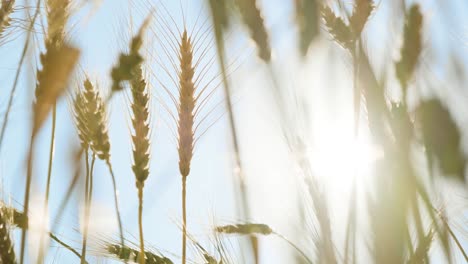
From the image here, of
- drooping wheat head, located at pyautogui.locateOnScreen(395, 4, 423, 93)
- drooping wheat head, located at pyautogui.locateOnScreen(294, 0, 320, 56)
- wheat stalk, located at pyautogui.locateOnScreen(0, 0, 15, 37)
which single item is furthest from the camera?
drooping wheat head, located at pyautogui.locateOnScreen(395, 4, 423, 93)

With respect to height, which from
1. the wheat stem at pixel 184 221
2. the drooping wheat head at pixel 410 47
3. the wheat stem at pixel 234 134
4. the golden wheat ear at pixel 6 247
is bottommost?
the golden wheat ear at pixel 6 247

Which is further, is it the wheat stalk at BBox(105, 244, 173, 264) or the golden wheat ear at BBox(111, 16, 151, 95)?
the wheat stalk at BBox(105, 244, 173, 264)

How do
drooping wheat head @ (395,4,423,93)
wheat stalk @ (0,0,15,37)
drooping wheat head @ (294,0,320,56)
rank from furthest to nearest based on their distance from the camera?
1. drooping wheat head @ (395,4,423,93)
2. wheat stalk @ (0,0,15,37)
3. drooping wheat head @ (294,0,320,56)

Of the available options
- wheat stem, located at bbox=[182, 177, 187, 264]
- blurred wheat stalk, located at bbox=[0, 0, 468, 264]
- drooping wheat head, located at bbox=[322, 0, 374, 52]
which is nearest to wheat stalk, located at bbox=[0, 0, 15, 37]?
blurred wheat stalk, located at bbox=[0, 0, 468, 264]

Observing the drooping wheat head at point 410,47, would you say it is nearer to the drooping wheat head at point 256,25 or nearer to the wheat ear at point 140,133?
the drooping wheat head at point 256,25

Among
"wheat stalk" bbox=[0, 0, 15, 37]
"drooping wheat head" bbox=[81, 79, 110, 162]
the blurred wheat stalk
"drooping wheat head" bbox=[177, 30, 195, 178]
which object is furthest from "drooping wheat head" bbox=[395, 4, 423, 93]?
"wheat stalk" bbox=[0, 0, 15, 37]

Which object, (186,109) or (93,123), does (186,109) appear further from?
(93,123)

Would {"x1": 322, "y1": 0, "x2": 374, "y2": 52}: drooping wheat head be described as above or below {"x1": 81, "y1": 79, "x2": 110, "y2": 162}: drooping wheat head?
above

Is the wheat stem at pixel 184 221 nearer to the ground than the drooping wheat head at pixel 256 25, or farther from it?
nearer to the ground

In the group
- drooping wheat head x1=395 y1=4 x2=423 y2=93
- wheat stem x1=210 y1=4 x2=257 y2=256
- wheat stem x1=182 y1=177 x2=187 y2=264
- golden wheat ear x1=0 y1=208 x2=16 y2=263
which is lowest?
golden wheat ear x1=0 y1=208 x2=16 y2=263

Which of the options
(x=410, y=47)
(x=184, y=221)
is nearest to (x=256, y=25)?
(x=410, y=47)

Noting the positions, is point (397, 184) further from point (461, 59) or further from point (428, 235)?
point (461, 59)

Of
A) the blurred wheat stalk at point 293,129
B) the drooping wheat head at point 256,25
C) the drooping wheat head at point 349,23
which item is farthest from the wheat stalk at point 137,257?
the drooping wheat head at point 349,23

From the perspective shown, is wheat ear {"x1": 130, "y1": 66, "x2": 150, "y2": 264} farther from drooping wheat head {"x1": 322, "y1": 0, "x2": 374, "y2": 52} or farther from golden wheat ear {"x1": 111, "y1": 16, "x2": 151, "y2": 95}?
drooping wheat head {"x1": 322, "y1": 0, "x2": 374, "y2": 52}
